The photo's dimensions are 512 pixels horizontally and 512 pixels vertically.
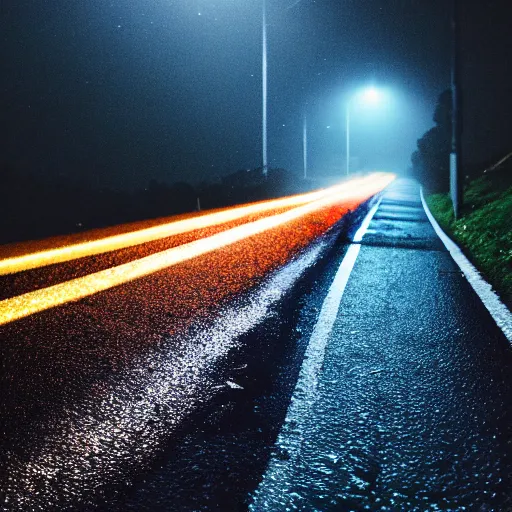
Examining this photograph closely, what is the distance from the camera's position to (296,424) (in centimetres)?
254

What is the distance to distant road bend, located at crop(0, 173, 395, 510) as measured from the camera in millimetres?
2197

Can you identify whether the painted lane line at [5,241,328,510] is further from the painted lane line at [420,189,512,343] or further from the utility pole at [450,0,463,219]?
the utility pole at [450,0,463,219]

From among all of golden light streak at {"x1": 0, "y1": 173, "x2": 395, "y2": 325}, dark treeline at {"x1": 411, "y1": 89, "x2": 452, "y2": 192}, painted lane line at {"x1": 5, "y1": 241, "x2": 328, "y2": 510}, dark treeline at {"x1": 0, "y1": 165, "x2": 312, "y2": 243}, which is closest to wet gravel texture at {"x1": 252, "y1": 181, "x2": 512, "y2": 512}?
painted lane line at {"x1": 5, "y1": 241, "x2": 328, "y2": 510}

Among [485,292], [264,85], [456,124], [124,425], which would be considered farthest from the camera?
[264,85]

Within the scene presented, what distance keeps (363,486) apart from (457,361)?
176cm

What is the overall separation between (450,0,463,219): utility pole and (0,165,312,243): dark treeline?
13095 mm

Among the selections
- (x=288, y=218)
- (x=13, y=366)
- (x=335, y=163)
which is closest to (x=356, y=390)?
(x=13, y=366)

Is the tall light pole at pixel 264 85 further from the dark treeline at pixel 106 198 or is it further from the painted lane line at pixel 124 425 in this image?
the painted lane line at pixel 124 425

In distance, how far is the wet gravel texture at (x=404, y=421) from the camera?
1992 mm

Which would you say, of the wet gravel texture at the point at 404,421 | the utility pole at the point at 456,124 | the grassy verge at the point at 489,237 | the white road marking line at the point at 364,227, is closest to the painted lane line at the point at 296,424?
the wet gravel texture at the point at 404,421

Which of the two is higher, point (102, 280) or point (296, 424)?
point (102, 280)

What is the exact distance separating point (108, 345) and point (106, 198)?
28.7 metres

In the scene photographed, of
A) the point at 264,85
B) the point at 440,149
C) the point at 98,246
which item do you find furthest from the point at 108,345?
the point at 440,149

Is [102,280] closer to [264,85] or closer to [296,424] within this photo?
[296,424]
